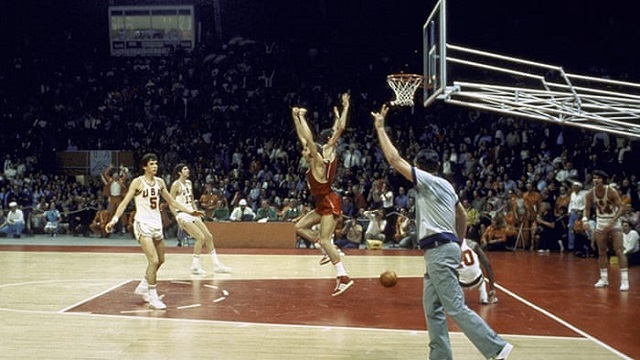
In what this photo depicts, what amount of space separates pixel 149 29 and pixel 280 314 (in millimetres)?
21975

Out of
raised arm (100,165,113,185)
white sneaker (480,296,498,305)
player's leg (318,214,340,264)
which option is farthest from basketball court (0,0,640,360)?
raised arm (100,165,113,185)

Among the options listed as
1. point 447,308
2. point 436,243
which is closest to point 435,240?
point 436,243

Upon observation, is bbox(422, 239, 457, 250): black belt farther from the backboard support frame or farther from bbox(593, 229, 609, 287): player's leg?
bbox(593, 229, 609, 287): player's leg

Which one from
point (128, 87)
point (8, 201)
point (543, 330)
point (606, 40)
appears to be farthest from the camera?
point (128, 87)

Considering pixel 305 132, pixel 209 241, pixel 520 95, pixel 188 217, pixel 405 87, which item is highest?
pixel 405 87

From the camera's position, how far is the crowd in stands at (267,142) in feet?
51.9

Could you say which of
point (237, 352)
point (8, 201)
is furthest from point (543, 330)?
point (8, 201)

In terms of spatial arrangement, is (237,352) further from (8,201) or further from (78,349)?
(8,201)

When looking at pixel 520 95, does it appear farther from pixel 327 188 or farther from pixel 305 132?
pixel 327 188

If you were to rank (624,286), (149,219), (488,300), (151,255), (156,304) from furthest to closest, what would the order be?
(624,286), (488,300), (149,219), (151,255), (156,304)

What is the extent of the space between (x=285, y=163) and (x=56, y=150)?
8521 millimetres

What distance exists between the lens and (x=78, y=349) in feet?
18.6

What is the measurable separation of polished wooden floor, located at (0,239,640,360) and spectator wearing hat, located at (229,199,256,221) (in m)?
4.43

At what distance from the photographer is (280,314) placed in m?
7.28
